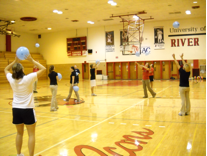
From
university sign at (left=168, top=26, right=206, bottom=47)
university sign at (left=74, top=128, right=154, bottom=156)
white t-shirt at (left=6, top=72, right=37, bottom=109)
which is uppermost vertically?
university sign at (left=168, top=26, right=206, bottom=47)

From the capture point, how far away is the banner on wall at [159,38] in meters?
26.6

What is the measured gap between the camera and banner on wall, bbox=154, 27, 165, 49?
1049 inches

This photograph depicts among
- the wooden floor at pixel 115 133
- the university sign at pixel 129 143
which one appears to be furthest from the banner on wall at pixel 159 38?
the university sign at pixel 129 143

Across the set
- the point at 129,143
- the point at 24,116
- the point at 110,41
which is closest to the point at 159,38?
the point at 110,41

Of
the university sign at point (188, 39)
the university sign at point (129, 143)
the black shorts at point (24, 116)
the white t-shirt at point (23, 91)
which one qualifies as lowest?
the university sign at point (129, 143)

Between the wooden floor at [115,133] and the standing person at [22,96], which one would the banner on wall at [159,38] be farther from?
the standing person at [22,96]

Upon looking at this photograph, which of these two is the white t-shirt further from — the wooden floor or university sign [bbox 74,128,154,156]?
university sign [bbox 74,128,154,156]

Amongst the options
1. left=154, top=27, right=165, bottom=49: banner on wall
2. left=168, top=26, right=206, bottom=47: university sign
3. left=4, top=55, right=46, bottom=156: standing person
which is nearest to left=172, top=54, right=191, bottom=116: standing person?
left=4, top=55, right=46, bottom=156: standing person

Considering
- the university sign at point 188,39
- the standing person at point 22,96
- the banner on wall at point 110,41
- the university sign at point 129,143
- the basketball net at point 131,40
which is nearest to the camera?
the standing person at point 22,96

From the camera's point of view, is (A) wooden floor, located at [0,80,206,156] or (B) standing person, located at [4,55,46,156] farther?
(A) wooden floor, located at [0,80,206,156]

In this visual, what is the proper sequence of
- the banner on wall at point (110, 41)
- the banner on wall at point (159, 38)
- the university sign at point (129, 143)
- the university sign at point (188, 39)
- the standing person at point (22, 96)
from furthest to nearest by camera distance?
the banner on wall at point (110, 41) < the banner on wall at point (159, 38) < the university sign at point (188, 39) < the university sign at point (129, 143) < the standing person at point (22, 96)

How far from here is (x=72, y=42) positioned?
32.1m

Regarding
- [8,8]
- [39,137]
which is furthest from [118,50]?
[39,137]

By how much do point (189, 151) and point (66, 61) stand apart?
29.8 metres
